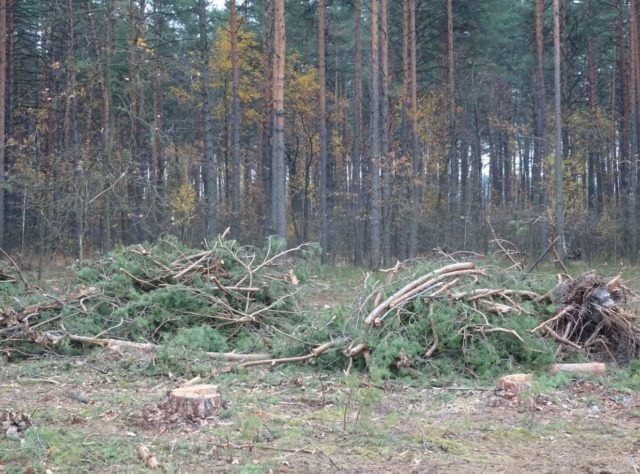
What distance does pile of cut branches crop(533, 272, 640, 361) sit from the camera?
8133 millimetres

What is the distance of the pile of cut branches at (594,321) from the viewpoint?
8133mm

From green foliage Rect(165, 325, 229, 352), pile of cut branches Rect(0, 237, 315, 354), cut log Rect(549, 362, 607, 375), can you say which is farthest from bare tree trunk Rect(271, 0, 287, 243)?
cut log Rect(549, 362, 607, 375)

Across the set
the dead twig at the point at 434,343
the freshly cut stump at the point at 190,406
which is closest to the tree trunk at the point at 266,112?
the dead twig at the point at 434,343

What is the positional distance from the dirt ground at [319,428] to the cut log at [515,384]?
111mm

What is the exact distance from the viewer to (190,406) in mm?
5746

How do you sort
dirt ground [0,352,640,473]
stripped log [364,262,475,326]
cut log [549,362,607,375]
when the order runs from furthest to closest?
stripped log [364,262,475,326], cut log [549,362,607,375], dirt ground [0,352,640,473]

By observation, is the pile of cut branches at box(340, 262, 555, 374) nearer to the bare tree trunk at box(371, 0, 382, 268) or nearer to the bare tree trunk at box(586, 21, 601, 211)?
the bare tree trunk at box(371, 0, 382, 268)

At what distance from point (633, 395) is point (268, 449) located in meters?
3.72

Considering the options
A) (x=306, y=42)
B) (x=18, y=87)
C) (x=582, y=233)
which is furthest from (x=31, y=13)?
(x=582, y=233)

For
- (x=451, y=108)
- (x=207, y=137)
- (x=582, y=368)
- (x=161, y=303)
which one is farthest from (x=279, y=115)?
(x=451, y=108)

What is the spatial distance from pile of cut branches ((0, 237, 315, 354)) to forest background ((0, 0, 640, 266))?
693 centimetres

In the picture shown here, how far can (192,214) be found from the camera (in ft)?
92.9

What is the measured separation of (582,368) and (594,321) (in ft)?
3.48

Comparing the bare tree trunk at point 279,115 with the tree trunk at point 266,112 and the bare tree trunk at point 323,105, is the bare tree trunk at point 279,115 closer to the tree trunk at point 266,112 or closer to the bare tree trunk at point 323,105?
the bare tree trunk at point 323,105
